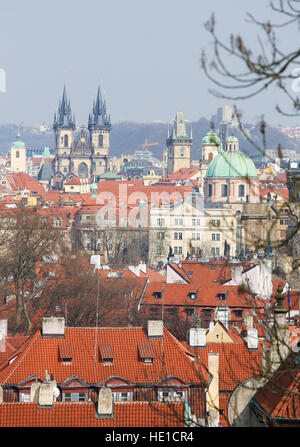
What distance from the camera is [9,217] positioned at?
7594 centimetres

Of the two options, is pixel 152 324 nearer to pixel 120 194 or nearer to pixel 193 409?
pixel 193 409

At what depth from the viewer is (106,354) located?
1126 inches

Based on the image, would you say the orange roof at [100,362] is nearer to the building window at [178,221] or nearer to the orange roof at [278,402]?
the orange roof at [278,402]

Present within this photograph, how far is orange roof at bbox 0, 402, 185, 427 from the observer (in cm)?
2153

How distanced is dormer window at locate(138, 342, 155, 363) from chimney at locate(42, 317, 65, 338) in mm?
1790

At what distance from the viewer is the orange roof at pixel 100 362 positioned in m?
28.0

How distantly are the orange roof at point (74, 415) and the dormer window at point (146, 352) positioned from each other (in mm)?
6345

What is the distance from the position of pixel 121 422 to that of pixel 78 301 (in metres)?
27.8

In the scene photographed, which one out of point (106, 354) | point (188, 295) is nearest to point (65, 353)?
point (106, 354)

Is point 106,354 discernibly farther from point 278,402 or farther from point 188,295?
point 188,295

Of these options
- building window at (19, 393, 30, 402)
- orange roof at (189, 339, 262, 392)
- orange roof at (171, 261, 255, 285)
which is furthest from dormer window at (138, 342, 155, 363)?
orange roof at (171, 261, 255, 285)

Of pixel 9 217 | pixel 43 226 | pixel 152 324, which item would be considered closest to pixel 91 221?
pixel 9 217

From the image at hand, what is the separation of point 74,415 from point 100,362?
6.96 m

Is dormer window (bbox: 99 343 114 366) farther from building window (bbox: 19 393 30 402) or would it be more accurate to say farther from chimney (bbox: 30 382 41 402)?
chimney (bbox: 30 382 41 402)
